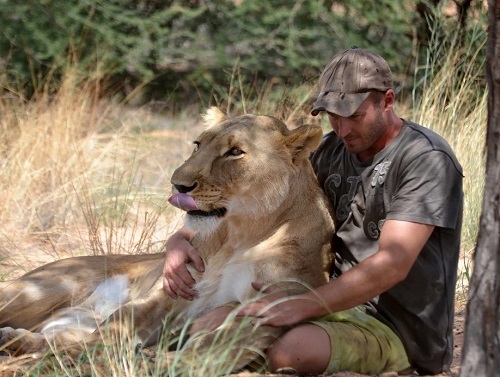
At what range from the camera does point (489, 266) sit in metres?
2.96

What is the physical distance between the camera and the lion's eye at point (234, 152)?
411 cm

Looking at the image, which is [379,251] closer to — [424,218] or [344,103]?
[424,218]

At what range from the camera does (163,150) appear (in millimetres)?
8859

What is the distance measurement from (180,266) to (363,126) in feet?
3.26

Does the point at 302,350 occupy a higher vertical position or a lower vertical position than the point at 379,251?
lower

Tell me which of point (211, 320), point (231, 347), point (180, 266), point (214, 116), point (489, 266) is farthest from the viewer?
point (214, 116)

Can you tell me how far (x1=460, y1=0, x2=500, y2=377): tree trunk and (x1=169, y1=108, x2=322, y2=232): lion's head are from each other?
1.25 meters

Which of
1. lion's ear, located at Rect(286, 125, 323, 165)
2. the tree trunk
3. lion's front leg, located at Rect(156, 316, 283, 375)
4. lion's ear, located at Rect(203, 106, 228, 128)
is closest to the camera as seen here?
the tree trunk

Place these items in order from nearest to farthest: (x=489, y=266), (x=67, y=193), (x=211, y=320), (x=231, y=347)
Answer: (x=489, y=266) → (x=231, y=347) → (x=211, y=320) → (x=67, y=193)

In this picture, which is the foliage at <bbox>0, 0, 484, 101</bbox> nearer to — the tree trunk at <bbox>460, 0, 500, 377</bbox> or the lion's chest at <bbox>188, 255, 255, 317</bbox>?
the lion's chest at <bbox>188, 255, 255, 317</bbox>

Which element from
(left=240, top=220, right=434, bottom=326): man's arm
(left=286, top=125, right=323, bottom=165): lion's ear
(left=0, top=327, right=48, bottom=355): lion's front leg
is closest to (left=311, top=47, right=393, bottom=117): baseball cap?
(left=286, top=125, right=323, bottom=165): lion's ear

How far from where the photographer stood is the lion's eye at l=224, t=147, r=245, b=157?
162 inches

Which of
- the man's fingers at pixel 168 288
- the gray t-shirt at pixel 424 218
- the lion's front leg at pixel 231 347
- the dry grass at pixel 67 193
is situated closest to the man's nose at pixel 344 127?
the gray t-shirt at pixel 424 218

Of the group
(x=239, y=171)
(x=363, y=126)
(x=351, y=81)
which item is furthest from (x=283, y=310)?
(x=351, y=81)
